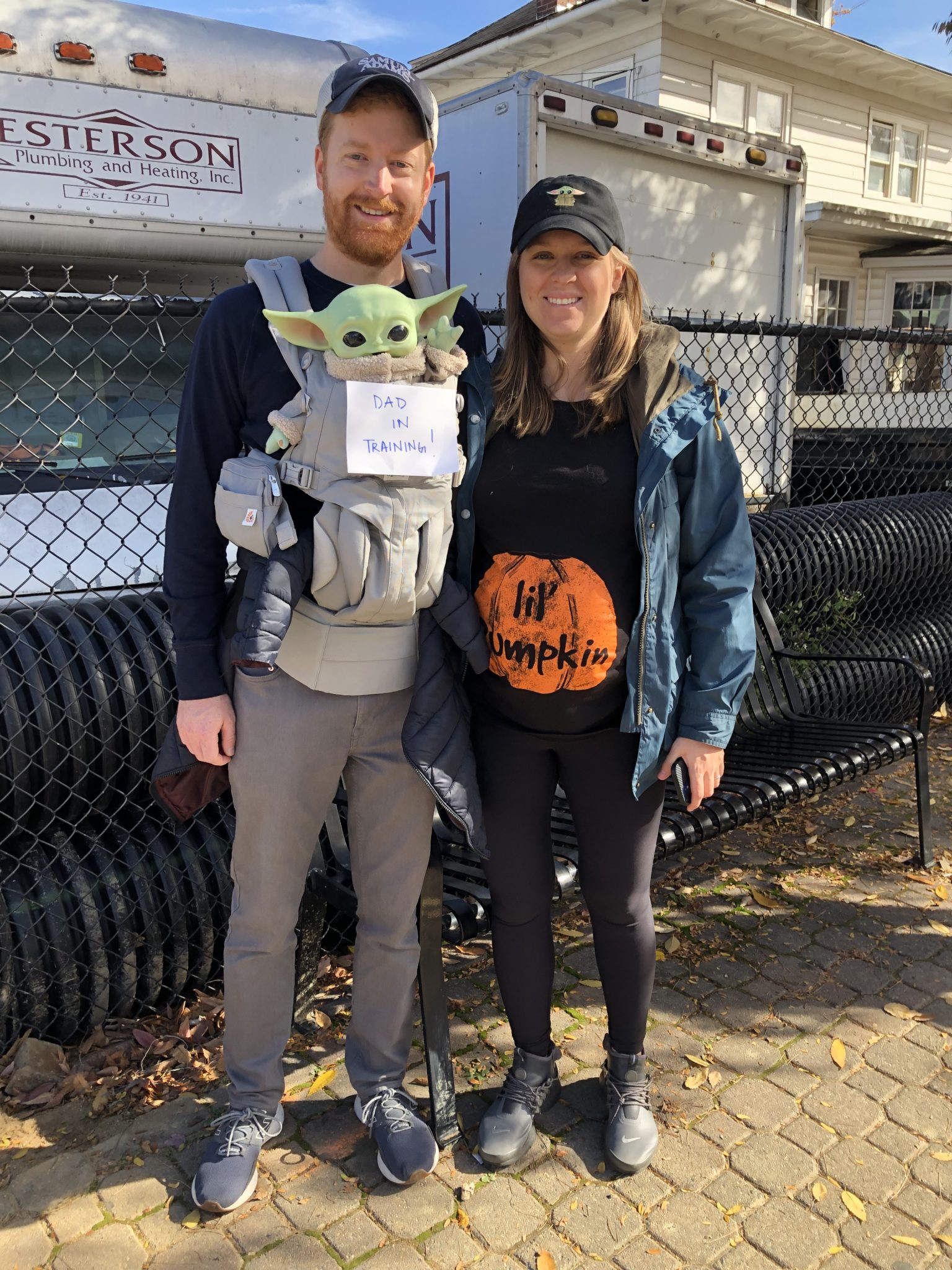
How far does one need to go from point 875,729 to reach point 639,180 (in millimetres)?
4050

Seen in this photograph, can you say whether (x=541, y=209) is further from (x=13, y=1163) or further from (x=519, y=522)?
(x=13, y=1163)

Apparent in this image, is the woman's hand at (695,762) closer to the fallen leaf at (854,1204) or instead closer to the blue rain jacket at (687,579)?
the blue rain jacket at (687,579)

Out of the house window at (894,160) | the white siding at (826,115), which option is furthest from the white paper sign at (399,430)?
the house window at (894,160)

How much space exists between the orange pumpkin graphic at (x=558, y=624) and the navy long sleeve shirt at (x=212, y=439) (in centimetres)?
49

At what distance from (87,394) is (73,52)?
1318 millimetres

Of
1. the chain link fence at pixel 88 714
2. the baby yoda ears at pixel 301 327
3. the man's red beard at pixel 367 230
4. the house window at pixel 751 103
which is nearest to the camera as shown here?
the baby yoda ears at pixel 301 327

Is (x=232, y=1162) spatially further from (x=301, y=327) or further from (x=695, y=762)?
(x=301, y=327)

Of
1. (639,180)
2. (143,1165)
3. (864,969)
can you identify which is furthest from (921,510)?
(143,1165)

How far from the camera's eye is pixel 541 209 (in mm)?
2107

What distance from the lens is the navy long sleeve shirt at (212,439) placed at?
6.53 ft

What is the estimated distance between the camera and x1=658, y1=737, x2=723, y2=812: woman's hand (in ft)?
7.30

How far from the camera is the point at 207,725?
82.9 inches

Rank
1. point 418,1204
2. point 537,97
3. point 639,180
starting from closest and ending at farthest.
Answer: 1. point 418,1204
2. point 537,97
3. point 639,180

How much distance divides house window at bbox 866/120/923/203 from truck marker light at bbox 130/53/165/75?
15.9 m
